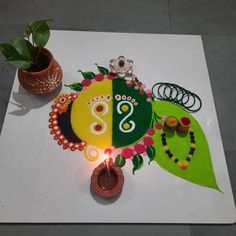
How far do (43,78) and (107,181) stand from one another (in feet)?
1.21

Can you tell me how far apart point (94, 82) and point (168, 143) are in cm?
34

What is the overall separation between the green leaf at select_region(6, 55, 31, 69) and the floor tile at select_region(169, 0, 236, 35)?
0.74 metres

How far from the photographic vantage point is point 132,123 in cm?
85

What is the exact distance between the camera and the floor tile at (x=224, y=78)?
37.3 inches

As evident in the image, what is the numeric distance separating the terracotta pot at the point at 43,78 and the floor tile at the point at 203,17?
25.5 inches

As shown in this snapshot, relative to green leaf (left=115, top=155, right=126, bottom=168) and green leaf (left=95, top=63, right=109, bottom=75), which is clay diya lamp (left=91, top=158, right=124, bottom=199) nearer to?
green leaf (left=115, top=155, right=126, bottom=168)

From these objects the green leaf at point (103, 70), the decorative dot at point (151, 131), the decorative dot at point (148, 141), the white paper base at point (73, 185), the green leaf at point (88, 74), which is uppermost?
the green leaf at point (103, 70)

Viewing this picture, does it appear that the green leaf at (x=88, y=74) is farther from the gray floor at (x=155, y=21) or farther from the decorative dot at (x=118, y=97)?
the gray floor at (x=155, y=21)

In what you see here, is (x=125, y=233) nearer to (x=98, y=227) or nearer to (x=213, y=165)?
(x=98, y=227)

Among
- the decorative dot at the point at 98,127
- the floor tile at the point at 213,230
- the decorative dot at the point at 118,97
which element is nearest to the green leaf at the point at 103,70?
the decorative dot at the point at 118,97

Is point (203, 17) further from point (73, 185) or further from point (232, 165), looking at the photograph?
point (73, 185)

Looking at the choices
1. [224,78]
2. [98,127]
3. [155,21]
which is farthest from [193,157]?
[155,21]

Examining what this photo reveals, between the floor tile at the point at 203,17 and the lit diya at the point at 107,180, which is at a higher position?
the floor tile at the point at 203,17

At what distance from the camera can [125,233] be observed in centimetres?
75
